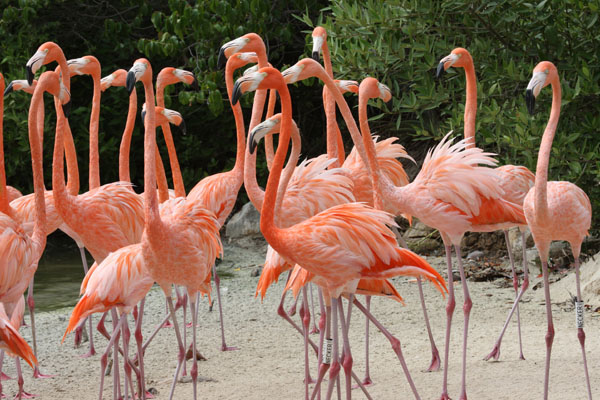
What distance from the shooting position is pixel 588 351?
474 cm

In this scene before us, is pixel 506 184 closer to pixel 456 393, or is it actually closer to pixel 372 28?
pixel 456 393

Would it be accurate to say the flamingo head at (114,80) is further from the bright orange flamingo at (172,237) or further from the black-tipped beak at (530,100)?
the black-tipped beak at (530,100)

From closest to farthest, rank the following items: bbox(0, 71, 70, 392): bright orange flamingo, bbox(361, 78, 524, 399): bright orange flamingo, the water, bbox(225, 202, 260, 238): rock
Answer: bbox(0, 71, 70, 392): bright orange flamingo, bbox(361, 78, 524, 399): bright orange flamingo, the water, bbox(225, 202, 260, 238): rock

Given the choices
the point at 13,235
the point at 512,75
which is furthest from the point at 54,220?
the point at 512,75

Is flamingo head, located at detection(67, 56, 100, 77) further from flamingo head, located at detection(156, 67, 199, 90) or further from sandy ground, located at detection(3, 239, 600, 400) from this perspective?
sandy ground, located at detection(3, 239, 600, 400)

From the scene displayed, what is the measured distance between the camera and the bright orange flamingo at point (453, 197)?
170 inches

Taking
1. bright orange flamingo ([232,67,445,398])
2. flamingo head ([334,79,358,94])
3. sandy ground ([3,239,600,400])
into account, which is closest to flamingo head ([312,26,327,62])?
flamingo head ([334,79,358,94])

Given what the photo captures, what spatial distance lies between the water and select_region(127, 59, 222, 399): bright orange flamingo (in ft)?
11.0

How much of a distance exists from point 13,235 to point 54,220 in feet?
4.91

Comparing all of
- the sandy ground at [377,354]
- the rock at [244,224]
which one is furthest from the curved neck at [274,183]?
the rock at [244,224]

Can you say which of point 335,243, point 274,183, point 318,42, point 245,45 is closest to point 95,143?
point 245,45

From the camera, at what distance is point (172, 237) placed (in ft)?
13.2

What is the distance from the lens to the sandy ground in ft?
14.5

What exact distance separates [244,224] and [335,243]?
6271 mm
